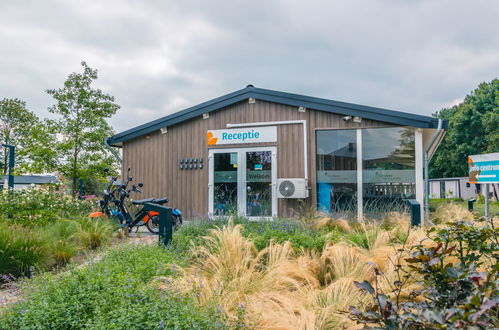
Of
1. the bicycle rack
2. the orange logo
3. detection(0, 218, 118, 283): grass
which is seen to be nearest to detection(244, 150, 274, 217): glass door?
the orange logo

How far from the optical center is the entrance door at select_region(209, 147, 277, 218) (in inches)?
329

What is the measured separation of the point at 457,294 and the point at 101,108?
14.8m

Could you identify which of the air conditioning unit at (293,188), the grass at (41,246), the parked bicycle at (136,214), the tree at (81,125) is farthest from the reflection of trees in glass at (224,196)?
the tree at (81,125)

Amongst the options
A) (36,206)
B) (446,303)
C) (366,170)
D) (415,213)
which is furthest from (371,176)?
(36,206)

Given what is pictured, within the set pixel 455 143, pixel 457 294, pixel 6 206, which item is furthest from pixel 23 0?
pixel 455 143

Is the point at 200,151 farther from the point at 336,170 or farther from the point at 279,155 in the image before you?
Answer: the point at 336,170

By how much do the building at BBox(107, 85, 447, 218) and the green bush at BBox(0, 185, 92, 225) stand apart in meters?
2.19

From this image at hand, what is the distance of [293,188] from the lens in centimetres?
796

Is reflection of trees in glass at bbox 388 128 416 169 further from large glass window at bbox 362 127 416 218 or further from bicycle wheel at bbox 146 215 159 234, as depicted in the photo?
bicycle wheel at bbox 146 215 159 234

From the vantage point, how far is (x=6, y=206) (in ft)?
21.9

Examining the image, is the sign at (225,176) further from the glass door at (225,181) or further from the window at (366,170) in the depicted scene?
the window at (366,170)

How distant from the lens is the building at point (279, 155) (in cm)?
758

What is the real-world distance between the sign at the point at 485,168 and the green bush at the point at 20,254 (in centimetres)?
724

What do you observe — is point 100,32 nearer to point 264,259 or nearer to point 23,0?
point 23,0
